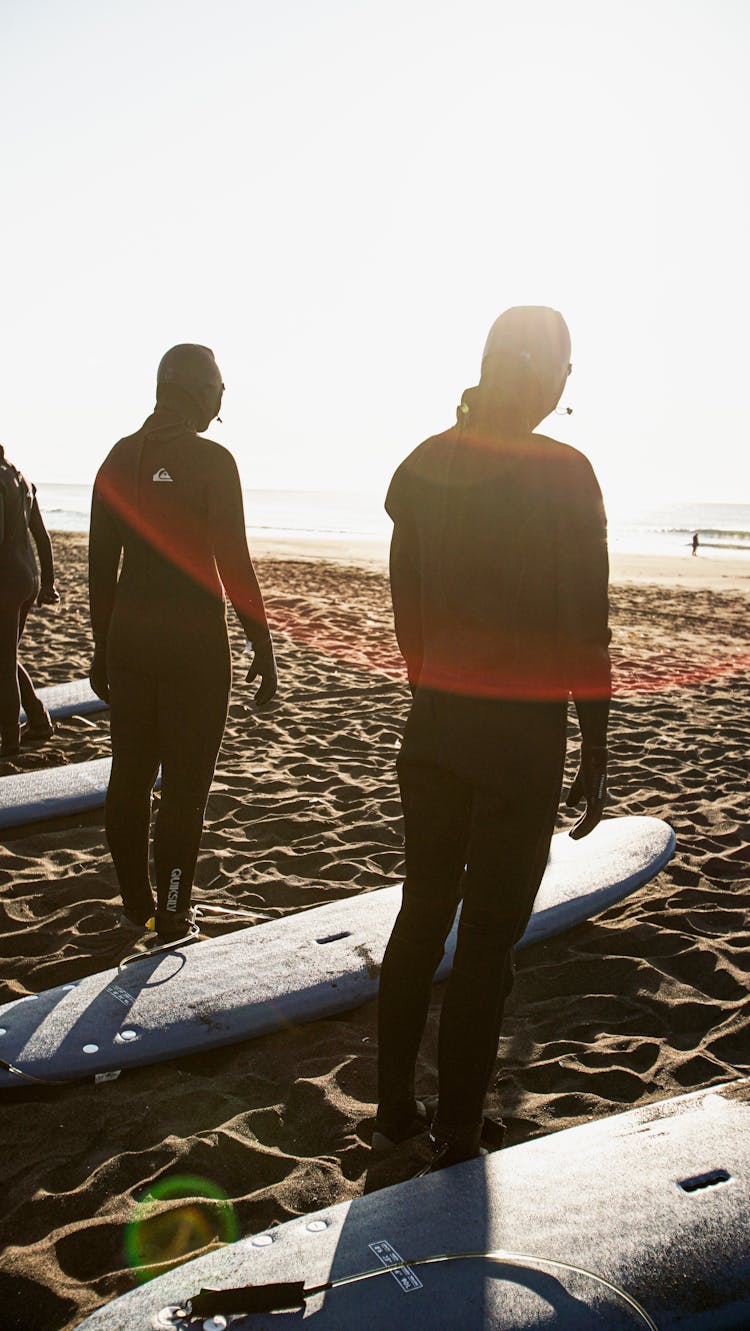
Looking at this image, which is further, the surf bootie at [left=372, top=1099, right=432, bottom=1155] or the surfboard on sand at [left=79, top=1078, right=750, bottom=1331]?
the surf bootie at [left=372, top=1099, right=432, bottom=1155]

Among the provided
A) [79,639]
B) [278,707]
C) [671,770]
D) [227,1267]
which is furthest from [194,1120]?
[79,639]

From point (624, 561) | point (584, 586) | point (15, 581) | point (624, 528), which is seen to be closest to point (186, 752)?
point (584, 586)

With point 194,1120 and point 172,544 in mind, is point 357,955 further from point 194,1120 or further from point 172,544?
point 172,544

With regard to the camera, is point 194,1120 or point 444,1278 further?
point 194,1120

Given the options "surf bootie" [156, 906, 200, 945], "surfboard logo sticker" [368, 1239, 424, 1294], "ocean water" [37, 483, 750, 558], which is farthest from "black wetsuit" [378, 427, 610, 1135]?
"ocean water" [37, 483, 750, 558]

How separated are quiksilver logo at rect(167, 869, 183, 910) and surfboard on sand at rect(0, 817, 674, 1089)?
0.17m

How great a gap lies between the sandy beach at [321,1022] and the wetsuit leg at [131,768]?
1.13 feet

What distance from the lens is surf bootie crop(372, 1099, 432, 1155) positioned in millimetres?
2121

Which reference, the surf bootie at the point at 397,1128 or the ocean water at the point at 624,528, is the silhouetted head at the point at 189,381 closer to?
the surf bootie at the point at 397,1128

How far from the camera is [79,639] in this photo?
908cm

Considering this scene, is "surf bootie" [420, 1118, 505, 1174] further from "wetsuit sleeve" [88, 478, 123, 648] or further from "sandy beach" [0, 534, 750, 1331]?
"wetsuit sleeve" [88, 478, 123, 648]

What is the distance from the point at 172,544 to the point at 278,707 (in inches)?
154

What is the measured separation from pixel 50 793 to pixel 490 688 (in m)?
3.31

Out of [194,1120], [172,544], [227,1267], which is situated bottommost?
[194,1120]
